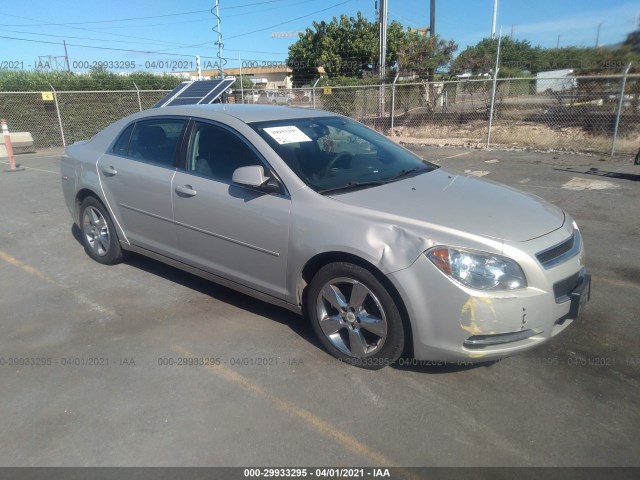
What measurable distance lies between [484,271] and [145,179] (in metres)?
2.94

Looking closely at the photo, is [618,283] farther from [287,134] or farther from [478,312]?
[287,134]

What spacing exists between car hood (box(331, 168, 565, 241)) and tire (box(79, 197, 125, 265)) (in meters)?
2.72

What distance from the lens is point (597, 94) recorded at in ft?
51.0

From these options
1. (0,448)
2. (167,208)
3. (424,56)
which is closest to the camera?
(0,448)

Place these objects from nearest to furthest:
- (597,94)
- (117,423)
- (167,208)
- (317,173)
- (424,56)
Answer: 1. (117,423)
2. (317,173)
3. (167,208)
4. (597,94)
5. (424,56)

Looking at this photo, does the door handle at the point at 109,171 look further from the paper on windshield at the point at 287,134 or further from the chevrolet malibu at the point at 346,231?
the paper on windshield at the point at 287,134

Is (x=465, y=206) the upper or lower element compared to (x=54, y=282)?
upper

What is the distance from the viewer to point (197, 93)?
13.4m

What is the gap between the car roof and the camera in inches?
154

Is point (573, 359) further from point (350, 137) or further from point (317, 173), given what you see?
point (350, 137)

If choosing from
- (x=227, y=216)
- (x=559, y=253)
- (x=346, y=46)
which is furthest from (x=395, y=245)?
(x=346, y=46)

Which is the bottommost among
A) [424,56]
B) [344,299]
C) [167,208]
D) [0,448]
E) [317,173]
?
[0,448]

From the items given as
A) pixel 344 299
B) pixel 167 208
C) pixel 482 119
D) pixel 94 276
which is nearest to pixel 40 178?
pixel 94 276

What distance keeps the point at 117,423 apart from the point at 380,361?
5.09 feet
